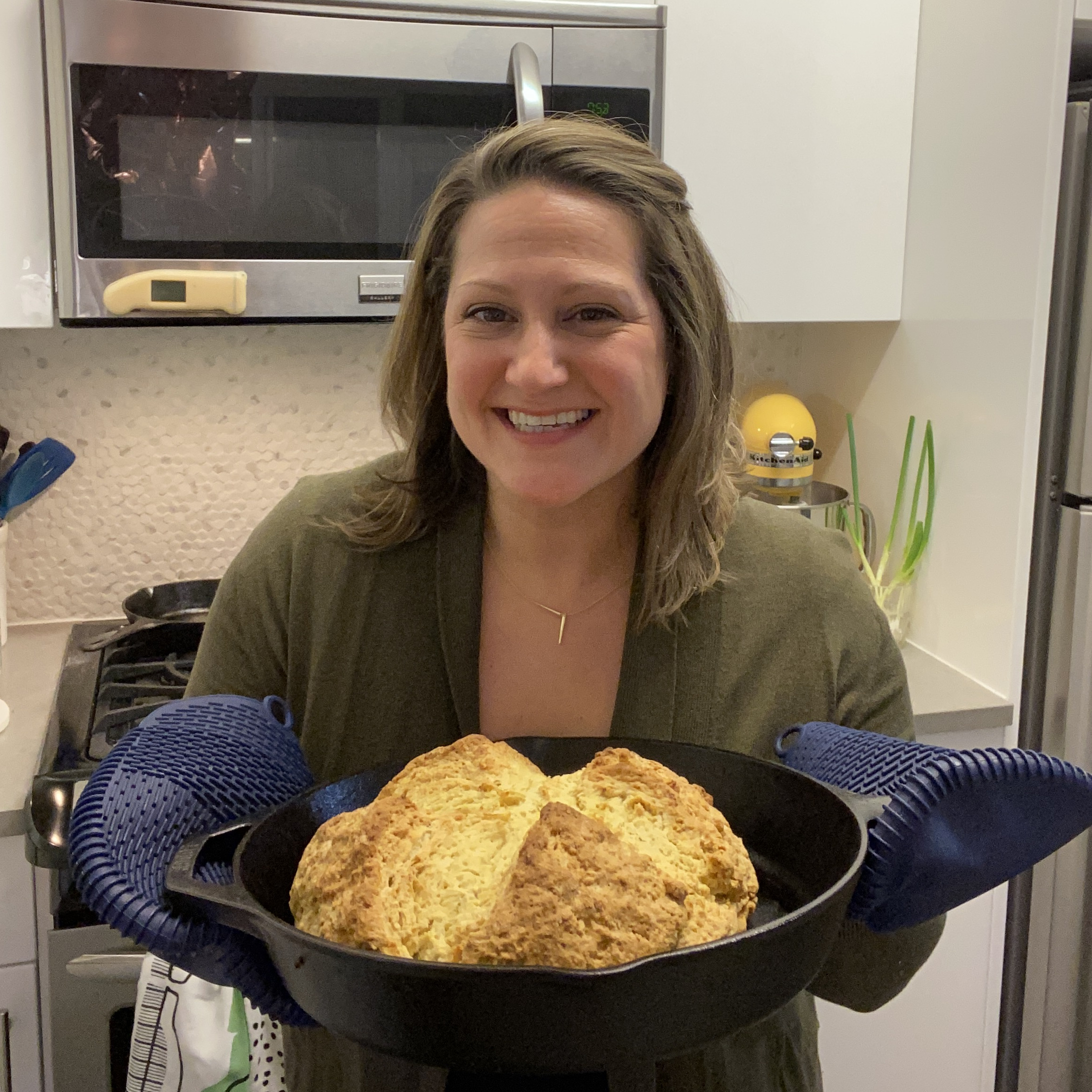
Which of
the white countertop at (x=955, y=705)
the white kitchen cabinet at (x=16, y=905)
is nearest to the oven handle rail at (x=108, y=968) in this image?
the white kitchen cabinet at (x=16, y=905)

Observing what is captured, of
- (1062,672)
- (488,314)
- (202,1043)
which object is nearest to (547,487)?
(488,314)

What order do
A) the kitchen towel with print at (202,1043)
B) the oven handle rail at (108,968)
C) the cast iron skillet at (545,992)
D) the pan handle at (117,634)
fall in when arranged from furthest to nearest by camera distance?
the pan handle at (117,634) → the oven handle rail at (108,968) → the kitchen towel with print at (202,1043) → the cast iron skillet at (545,992)

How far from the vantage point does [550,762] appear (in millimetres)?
813

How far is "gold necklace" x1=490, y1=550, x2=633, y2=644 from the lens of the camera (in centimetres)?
107

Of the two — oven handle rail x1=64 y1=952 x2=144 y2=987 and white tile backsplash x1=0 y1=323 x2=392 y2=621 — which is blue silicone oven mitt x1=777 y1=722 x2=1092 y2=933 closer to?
oven handle rail x1=64 y1=952 x2=144 y2=987

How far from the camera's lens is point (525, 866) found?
0.59 meters

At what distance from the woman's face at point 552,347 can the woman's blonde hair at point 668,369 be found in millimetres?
34

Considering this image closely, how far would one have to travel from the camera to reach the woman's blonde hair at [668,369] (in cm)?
99

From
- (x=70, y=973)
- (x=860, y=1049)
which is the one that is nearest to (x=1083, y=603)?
(x=860, y=1049)

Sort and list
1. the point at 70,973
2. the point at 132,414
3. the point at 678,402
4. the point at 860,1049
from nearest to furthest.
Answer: the point at 678,402 < the point at 70,973 < the point at 860,1049 < the point at 132,414

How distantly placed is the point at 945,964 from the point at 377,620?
113 cm

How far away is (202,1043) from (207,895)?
74 centimetres

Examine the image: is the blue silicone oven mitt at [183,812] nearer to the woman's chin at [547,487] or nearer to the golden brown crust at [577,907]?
the golden brown crust at [577,907]

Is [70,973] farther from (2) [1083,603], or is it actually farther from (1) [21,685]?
(2) [1083,603]
